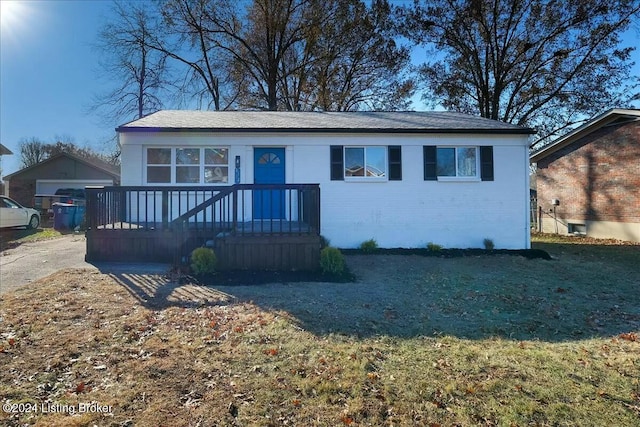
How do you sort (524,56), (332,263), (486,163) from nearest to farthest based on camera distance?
(332,263) < (486,163) < (524,56)

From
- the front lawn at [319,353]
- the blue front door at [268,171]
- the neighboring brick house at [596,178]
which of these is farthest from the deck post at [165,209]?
the neighboring brick house at [596,178]

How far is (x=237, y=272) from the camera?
7.34 metres

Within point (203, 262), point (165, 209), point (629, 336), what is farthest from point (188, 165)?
point (629, 336)

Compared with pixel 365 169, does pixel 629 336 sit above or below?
below

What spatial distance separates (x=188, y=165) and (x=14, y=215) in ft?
35.3

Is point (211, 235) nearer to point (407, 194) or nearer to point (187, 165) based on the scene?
point (187, 165)

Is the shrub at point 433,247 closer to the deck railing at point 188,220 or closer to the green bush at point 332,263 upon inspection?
the green bush at point 332,263

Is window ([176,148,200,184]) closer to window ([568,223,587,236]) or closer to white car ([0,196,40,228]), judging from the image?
white car ([0,196,40,228])

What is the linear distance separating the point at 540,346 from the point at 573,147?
15227 mm

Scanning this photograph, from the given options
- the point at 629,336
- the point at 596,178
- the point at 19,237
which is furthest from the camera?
the point at 596,178

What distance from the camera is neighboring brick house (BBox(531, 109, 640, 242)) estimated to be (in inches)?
530

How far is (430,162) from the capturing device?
34.2 feet

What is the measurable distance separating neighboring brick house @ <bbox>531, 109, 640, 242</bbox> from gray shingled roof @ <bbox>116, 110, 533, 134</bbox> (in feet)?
20.8

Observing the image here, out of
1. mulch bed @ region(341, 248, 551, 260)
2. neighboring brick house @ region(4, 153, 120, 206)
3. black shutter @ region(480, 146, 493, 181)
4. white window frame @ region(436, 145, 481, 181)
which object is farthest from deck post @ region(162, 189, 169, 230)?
neighboring brick house @ region(4, 153, 120, 206)
